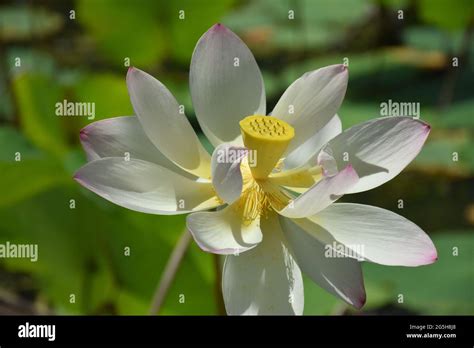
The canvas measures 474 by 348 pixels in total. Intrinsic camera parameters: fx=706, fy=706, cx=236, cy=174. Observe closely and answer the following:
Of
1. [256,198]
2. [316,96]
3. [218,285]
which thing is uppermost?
[316,96]

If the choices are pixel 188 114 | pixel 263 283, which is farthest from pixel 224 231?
pixel 188 114

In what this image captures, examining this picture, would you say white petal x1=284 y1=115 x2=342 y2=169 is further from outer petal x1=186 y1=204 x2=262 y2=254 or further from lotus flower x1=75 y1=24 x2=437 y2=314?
outer petal x1=186 y1=204 x2=262 y2=254

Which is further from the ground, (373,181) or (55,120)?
(55,120)

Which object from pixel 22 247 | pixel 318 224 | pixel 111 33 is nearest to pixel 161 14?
pixel 111 33

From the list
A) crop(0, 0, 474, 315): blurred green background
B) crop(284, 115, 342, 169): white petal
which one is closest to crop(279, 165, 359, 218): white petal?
crop(284, 115, 342, 169): white petal

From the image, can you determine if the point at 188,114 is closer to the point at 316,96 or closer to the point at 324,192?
the point at 316,96

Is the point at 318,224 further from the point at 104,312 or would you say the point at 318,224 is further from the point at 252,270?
the point at 104,312
